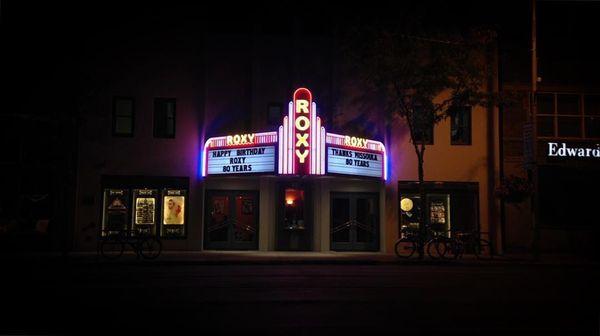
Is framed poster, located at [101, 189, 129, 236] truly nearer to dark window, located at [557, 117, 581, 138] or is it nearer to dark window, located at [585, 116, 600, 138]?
dark window, located at [557, 117, 581, 138]

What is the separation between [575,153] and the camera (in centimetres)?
2658

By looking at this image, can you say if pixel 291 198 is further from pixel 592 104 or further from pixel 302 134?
pixel 592 104

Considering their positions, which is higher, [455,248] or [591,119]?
[591,119]

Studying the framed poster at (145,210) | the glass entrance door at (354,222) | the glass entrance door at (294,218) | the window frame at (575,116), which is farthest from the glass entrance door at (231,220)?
the window frame at (575,116)

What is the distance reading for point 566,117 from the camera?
27.2m

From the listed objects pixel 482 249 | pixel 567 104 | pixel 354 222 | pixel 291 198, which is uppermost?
pixel 567 104

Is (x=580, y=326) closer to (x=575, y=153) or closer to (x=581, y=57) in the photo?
(x=575, y=153)

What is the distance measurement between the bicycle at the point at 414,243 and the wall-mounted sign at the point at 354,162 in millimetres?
3052

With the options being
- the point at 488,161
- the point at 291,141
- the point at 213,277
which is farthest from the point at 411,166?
the point at 213,277

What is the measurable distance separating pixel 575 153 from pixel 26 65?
26018 millimetres

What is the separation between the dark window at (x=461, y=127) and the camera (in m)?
27.0

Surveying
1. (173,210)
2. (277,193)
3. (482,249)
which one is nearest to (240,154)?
(277,193)

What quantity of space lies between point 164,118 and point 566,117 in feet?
63.4

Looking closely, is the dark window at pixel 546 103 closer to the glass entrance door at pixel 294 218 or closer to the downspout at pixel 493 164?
the downspout at pixel 493 164
